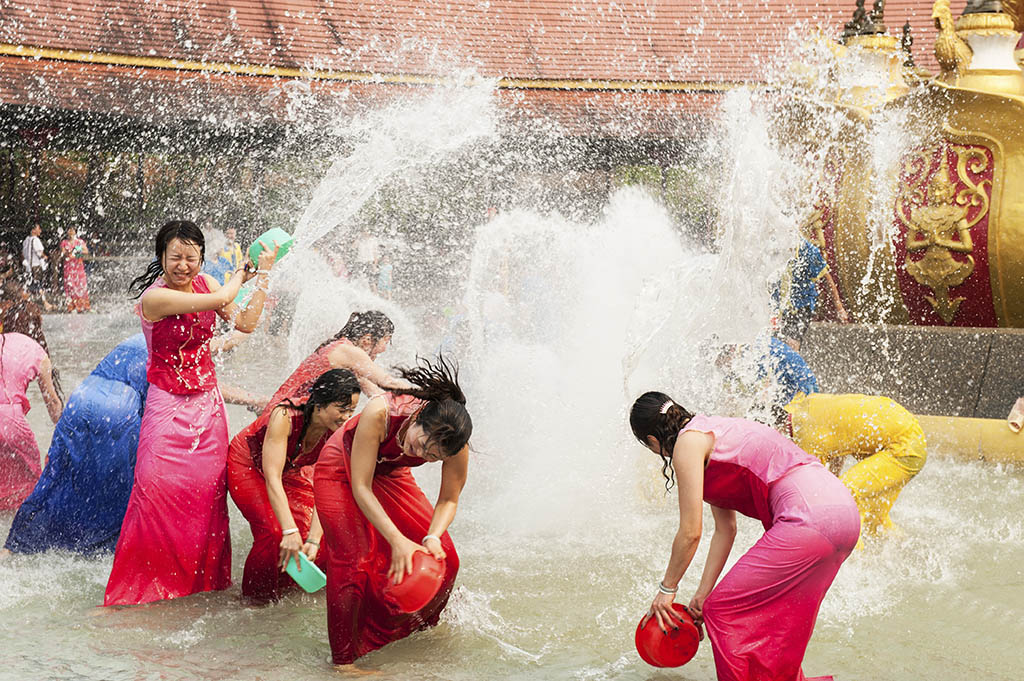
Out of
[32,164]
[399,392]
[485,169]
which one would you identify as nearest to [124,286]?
[32,164]

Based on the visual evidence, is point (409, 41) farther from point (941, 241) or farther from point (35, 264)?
point (941, 241)

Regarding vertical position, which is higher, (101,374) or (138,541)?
(101,374)

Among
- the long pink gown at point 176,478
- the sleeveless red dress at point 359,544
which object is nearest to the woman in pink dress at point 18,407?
the long pink gown at point 176,478

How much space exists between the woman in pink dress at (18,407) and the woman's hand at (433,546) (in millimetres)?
2609

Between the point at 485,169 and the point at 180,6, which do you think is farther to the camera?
the point at 485,169

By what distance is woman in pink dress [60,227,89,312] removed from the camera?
1631 centimetres

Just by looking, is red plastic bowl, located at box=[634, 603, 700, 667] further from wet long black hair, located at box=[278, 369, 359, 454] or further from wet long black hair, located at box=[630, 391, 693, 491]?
wet long black hair, located at box=[278, 369, 359, 454]

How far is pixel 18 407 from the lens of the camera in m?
5.71

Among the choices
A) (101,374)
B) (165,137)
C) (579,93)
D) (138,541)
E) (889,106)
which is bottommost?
(138,541)

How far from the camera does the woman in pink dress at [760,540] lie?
3.36 meters

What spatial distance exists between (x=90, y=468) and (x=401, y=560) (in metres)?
1.99

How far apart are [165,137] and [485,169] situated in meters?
5.97

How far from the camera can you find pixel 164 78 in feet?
48.4

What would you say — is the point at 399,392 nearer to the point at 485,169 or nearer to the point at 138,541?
the point at 138,541
